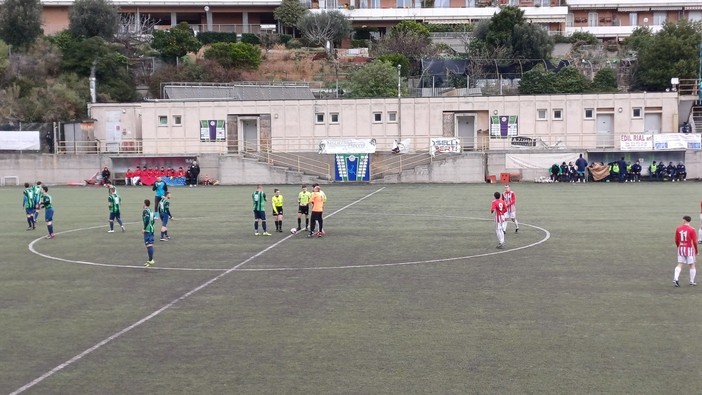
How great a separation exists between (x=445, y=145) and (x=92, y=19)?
48275 millimetres

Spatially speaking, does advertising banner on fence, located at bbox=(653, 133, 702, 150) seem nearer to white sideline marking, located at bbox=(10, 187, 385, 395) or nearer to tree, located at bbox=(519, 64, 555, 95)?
tree, located at bbox=(519, 64, 555, 95)

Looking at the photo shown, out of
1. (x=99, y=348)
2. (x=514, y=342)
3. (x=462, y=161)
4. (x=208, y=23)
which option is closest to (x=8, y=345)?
(x=99, y=348)

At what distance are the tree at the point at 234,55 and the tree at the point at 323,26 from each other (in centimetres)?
1129

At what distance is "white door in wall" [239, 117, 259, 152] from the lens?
2450 inches

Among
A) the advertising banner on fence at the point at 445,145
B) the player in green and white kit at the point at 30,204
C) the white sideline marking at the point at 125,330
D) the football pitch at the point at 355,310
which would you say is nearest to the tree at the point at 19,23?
the advertising banner on fence at the point at 445,145

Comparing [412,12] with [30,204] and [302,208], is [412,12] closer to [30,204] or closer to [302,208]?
[302,208]

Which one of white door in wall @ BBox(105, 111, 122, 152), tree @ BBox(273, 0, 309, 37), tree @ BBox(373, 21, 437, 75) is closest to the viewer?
white door in wall @ BBox(105, 111, 122, 152)

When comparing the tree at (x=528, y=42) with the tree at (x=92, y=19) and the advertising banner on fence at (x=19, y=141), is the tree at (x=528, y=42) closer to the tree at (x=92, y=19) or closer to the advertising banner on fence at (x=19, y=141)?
the tree at (x=92, y=19)

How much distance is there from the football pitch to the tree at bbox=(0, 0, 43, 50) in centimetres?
5708

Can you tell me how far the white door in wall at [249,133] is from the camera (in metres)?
62.2

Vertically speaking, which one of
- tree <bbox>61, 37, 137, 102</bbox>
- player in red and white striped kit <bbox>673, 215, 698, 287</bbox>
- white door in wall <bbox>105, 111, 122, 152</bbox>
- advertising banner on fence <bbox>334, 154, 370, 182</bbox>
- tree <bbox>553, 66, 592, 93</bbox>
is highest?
tree <bbox>61, 37, 137, 102</bbox>

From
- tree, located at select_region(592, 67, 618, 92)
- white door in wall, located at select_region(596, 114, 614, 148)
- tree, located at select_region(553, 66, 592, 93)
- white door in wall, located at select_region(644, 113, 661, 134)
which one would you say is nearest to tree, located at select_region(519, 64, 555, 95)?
tree, located at select_region(553, 66, 592, 93)

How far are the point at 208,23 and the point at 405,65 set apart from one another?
30.6 m

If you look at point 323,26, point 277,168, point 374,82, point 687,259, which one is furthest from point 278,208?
point 323,26
